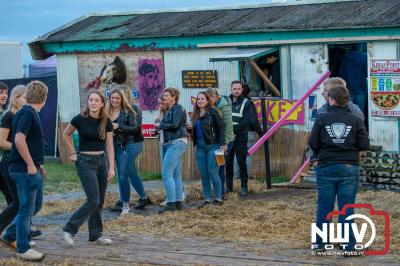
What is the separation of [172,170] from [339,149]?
4.03 metres

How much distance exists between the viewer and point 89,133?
10.1 meters

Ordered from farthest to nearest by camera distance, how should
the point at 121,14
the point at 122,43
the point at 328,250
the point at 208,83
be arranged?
the point at 121,14, the point at 122,43, the point at 208,83, the point at 328,250

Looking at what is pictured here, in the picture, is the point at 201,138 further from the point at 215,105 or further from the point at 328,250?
the point at 328,250

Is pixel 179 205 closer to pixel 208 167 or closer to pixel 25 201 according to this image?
pixel 208 167

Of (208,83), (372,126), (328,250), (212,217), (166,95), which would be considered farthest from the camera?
(208,83)

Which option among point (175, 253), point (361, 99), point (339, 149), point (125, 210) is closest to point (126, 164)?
point (125, 210)

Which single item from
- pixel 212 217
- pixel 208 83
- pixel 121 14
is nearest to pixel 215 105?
→ pixel 212 217

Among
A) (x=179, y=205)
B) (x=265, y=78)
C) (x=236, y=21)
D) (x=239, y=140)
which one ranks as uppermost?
(x=236, y=21)

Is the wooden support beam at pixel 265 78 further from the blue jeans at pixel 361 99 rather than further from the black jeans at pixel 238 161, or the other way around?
the black jeans at pixel 238 161

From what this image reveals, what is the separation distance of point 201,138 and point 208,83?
15.0ft

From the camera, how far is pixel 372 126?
1545 cm

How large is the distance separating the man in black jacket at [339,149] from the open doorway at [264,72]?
292 inches

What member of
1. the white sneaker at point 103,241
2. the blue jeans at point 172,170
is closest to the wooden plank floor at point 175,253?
the white sneaker at point 103,241

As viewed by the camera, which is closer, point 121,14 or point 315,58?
point 315,58
